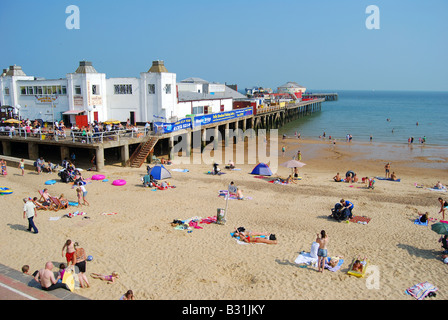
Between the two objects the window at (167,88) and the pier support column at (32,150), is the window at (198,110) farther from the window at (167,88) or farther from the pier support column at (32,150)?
the pier support column at (32,150)

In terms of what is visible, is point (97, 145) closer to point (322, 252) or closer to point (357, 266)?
→ point (322, 252)

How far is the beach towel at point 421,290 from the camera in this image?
8.16 m

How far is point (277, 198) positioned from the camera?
16.2 m

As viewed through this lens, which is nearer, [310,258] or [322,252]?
[322,252]

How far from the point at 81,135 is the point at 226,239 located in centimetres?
1434

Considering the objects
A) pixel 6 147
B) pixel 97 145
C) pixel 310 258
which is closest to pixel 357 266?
pixel 310 258

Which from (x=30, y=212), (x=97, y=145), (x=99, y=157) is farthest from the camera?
(x=99, y=157)

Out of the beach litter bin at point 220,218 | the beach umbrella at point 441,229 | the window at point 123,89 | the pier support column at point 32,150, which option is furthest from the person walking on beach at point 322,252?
the window at point 123,89

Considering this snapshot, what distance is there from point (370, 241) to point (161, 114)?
64.4 feet

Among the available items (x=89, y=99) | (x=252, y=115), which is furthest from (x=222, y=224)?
(x=252, y=115)

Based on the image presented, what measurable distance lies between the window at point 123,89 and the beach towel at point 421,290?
24.1m

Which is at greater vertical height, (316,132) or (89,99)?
(89,99)

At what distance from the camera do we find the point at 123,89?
27.6 meters

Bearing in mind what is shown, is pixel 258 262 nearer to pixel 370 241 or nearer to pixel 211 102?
pixel 370 241
